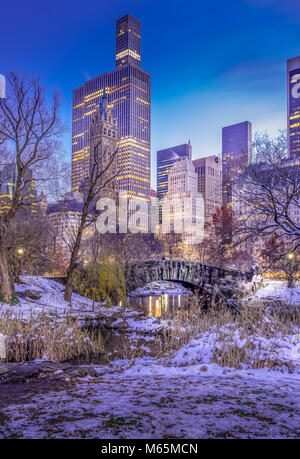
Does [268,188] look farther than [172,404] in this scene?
Yes

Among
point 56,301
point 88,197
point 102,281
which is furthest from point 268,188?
point 102,281

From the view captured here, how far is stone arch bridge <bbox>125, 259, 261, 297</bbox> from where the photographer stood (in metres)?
31.5

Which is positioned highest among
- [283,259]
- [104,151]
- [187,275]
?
[104,151]

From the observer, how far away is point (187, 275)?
32875 mm

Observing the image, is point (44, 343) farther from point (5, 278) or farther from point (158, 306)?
point (158, 306)

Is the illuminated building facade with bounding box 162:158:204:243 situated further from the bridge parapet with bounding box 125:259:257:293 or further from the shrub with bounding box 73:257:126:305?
the shrub with bounding box 73:257:126:305

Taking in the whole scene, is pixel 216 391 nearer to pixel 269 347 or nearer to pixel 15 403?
pixel 15 403

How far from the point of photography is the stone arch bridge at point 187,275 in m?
31.5

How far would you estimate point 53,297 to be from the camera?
2644cm

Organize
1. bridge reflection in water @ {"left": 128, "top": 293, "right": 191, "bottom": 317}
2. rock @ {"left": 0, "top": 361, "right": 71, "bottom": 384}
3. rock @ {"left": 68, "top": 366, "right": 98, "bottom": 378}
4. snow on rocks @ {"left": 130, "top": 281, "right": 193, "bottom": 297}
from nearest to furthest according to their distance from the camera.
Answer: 1. rock @ {"left": 0, "top": 361, "right": 71, "bottom": 384}
2. rock @ {"left": 68, "top": 366, "right": 98, "bottom": 378}
3. bridge reflection in water @ {"left": 128, "top": 293, "right": 191, "bottom": 317}
4. snow on rocks @ {"left": 130, "top": 281, "right": 193, "bottom": 297}

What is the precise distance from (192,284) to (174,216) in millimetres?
107607

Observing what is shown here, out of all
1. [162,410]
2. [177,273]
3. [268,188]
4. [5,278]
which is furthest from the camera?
[177,273]

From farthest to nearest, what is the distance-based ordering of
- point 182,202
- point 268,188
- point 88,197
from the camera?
point 182,202
point 88,197
point 268,188

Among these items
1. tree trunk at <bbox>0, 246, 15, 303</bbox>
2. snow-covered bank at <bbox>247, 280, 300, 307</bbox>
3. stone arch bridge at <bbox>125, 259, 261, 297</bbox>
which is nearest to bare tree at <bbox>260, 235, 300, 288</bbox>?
snow-covered bank at <bbox>247, 280, 300, 307</bbox>
